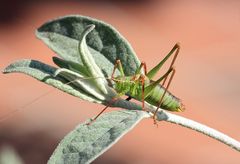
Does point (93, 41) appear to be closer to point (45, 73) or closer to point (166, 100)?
point (45, 73)

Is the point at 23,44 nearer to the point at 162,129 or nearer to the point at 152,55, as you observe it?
the point at 152,55

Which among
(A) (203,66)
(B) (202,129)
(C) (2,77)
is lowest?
(C) (2,77)

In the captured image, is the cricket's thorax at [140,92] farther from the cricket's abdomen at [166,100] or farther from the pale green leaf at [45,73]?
the pale green leaf at [45,73]

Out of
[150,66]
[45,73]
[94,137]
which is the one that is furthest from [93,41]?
[150,66]

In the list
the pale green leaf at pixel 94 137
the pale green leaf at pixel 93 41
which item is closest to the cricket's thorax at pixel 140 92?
the pale green leaf at pixel 93 41

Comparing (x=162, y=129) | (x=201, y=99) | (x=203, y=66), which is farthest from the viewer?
(x=203, y=66)

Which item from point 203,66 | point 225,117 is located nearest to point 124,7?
point 203,66
